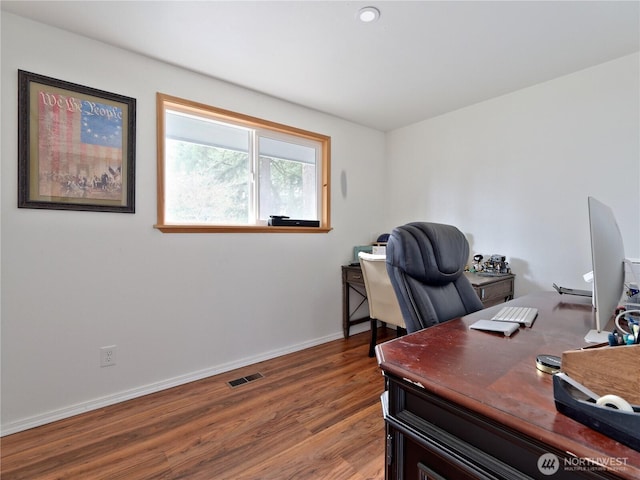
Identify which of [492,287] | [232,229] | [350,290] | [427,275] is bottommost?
[350,290]

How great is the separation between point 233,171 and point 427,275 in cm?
190

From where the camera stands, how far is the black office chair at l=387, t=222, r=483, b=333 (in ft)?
3.98

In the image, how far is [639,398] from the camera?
55 cm

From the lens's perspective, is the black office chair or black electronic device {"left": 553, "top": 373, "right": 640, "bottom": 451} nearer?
black electronic device {"left": 553, "top": 373, "right": 640, "bottom": 451}

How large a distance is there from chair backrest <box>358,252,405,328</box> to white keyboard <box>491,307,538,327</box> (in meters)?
1.10

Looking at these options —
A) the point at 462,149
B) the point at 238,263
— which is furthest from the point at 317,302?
the point at 462,149

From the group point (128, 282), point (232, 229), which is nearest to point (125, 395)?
point (128, 282)

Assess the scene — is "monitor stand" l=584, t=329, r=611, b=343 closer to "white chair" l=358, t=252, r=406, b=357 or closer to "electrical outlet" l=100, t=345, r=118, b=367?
"white chair" l=358, t=252, r=406, b=357

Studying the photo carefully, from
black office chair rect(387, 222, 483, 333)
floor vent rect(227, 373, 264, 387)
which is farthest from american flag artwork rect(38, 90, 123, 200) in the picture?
black office chair rect(387, 222, 483, 333)

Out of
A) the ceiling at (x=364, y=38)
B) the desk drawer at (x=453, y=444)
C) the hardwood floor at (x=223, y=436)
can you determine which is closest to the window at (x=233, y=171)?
the ceiling at (x=364, y=38)

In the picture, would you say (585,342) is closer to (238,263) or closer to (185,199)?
(238,263)

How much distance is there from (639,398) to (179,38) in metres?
2.45

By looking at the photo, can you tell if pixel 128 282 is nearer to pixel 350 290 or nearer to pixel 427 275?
pixel 427 275

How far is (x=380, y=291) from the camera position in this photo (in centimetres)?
257
